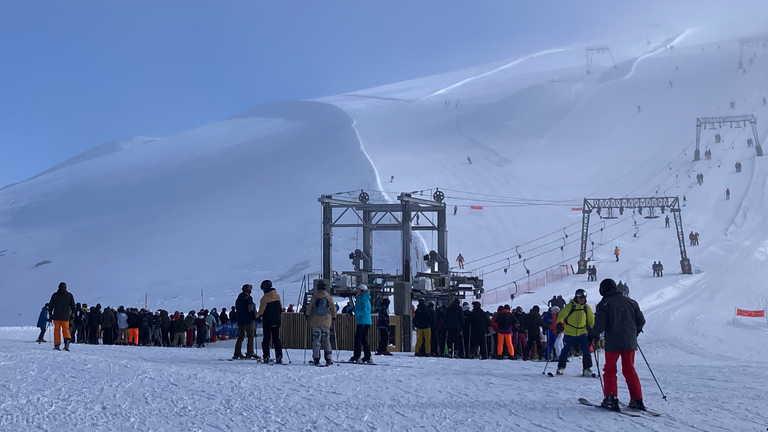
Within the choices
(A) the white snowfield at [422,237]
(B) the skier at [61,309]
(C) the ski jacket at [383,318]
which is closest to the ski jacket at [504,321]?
(A) the white snowfield at [422,237]

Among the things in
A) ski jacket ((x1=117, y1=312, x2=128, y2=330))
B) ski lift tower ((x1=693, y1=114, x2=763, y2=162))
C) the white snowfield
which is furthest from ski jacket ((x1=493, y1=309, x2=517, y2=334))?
ski lift tower ((x1=693, y1=114, x2=763, y2=162))

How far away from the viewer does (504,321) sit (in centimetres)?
1432

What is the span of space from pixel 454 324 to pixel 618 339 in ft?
23.6

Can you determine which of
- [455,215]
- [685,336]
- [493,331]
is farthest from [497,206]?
[493,331]

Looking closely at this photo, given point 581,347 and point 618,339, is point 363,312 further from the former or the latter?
point 618,339

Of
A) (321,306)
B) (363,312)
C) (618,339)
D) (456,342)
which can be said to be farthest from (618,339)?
(456,342)

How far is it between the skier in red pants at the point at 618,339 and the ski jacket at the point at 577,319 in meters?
2.67

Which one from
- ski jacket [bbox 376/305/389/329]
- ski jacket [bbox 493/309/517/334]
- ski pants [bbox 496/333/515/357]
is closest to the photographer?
ski jacket [bbox 493/309/517/334]

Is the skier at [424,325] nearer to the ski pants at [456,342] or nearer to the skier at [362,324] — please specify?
the ski pants at [456,342]

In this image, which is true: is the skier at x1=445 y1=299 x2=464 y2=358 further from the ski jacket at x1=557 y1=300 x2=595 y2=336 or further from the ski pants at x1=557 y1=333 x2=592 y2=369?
the ski jacket at x1=557 y1=300 x2=595 y2=336

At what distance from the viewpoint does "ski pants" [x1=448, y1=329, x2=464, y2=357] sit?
584 inches

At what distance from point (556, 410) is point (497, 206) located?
1876 inches

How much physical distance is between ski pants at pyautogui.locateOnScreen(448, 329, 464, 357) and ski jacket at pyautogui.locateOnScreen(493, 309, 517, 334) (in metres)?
0.80

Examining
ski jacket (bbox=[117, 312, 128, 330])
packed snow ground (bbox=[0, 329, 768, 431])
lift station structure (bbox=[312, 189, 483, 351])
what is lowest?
packed snow ground (bbox=[0, 329, 768, 431])
